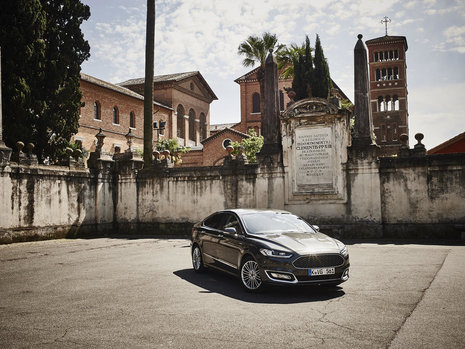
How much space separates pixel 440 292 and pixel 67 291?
21.9ft

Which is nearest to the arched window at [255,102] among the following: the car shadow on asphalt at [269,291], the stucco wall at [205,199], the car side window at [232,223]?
the stucco wall at [205,199]

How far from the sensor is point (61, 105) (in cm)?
2614

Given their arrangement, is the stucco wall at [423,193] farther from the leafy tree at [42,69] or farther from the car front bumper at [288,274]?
the leafy tree at [42,69]

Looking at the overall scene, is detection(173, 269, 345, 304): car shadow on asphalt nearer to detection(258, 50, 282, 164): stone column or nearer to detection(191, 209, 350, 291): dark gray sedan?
detection(191, 209, 350, 291): dark gray sedan

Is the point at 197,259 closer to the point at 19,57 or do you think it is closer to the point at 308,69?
the point at 19,57

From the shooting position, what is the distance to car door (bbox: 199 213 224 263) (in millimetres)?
9008

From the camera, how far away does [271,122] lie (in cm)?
1897

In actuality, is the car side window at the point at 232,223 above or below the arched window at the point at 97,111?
below

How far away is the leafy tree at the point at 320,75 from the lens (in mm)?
35688

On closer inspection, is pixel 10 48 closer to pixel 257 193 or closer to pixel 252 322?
pixel 257 193

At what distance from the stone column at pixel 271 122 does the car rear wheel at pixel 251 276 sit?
10.9 m

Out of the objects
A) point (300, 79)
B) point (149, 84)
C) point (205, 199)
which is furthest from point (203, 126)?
point (205, 199)

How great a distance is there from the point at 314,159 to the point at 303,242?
33.9 ft

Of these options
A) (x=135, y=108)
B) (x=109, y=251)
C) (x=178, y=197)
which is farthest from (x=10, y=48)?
(x=135, y=108)
